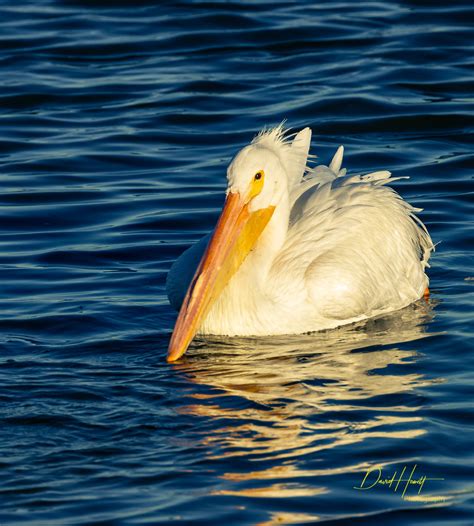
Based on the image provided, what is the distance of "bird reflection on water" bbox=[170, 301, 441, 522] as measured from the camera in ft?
16.4

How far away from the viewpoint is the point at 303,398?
5801 mm

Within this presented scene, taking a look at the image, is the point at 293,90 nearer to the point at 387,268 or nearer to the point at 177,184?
the point at 177,184

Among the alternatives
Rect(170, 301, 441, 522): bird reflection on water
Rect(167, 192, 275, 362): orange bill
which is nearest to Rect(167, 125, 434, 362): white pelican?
Rect(167, 192, 275, 362): orange bill

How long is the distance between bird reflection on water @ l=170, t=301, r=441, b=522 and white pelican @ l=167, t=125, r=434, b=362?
12 centimetres

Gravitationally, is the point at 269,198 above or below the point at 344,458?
above

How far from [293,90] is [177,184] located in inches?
96.8

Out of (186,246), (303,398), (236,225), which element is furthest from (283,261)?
(186,246)

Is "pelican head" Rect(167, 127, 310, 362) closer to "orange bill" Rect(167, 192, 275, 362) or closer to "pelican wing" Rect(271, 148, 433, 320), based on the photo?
"orange bill" Rect(167, 192, 275, 362)

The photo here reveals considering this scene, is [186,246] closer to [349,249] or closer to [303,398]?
[349,249]

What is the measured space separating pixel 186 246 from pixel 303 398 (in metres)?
2.82

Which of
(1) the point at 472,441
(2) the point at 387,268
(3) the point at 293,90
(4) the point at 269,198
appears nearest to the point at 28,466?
(1) the point at 472,441

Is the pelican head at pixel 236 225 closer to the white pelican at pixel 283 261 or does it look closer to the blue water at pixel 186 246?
the white pelican at pixel 283 261

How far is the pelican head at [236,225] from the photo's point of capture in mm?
6473

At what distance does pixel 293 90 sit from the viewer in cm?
1174
